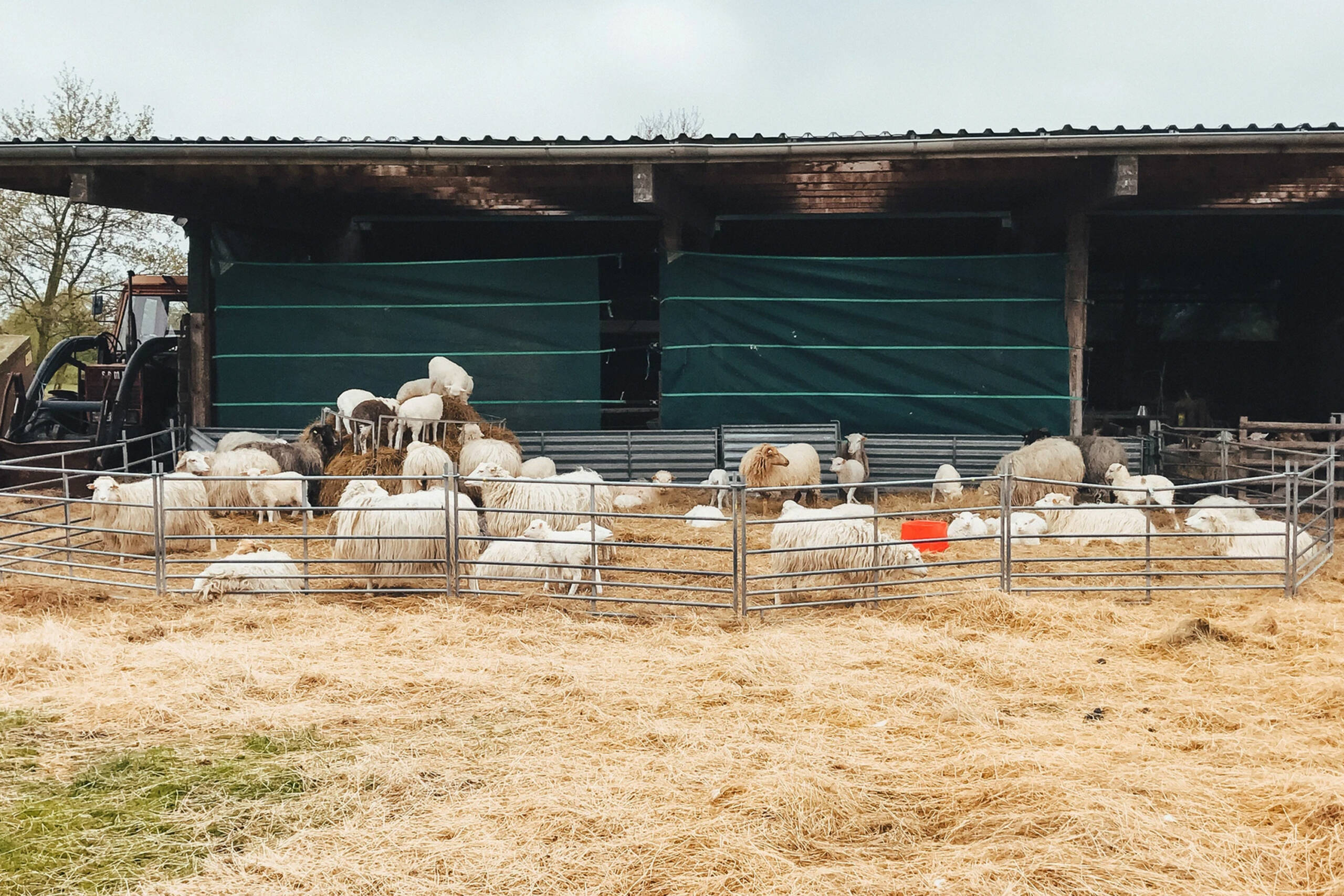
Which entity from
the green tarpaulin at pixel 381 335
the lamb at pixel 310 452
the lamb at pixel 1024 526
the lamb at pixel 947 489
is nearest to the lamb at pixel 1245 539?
the lamb at pixel 1024 526

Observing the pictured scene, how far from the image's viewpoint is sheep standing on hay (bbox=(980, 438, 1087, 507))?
10.5m

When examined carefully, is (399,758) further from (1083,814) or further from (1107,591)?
(1107,591)

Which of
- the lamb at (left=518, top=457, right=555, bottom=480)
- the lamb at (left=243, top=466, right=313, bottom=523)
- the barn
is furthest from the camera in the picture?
the lamb at (left=518, top=457, right=555, bottom=480)

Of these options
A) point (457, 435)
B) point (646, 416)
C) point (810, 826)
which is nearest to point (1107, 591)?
point (810, 826)

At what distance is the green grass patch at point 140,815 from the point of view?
128 inches

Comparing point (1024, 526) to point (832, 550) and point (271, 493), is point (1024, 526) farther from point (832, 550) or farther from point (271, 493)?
point (271, 493)

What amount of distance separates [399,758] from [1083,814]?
2.49 metres

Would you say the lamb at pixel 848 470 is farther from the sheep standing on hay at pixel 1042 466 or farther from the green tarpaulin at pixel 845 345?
the sheep standing on hay at pixel 1042 466

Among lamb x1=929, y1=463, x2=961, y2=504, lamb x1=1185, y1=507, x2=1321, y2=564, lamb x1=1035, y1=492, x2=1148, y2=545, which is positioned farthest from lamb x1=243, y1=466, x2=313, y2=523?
lamb x1=1185, y1=507, x2=1321, y2=564

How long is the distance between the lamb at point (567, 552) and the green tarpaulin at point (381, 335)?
213 inches

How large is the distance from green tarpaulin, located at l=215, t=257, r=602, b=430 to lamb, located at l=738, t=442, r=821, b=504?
239 centimetres

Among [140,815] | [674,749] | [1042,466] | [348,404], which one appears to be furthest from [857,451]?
[140,815]

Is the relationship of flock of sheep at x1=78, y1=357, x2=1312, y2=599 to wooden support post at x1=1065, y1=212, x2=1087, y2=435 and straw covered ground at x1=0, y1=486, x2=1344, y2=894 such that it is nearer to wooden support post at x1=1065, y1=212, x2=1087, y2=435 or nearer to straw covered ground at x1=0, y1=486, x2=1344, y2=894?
straw covered ground at x1=0, y1=486, x2=1344, y2=894

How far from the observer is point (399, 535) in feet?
23.2
